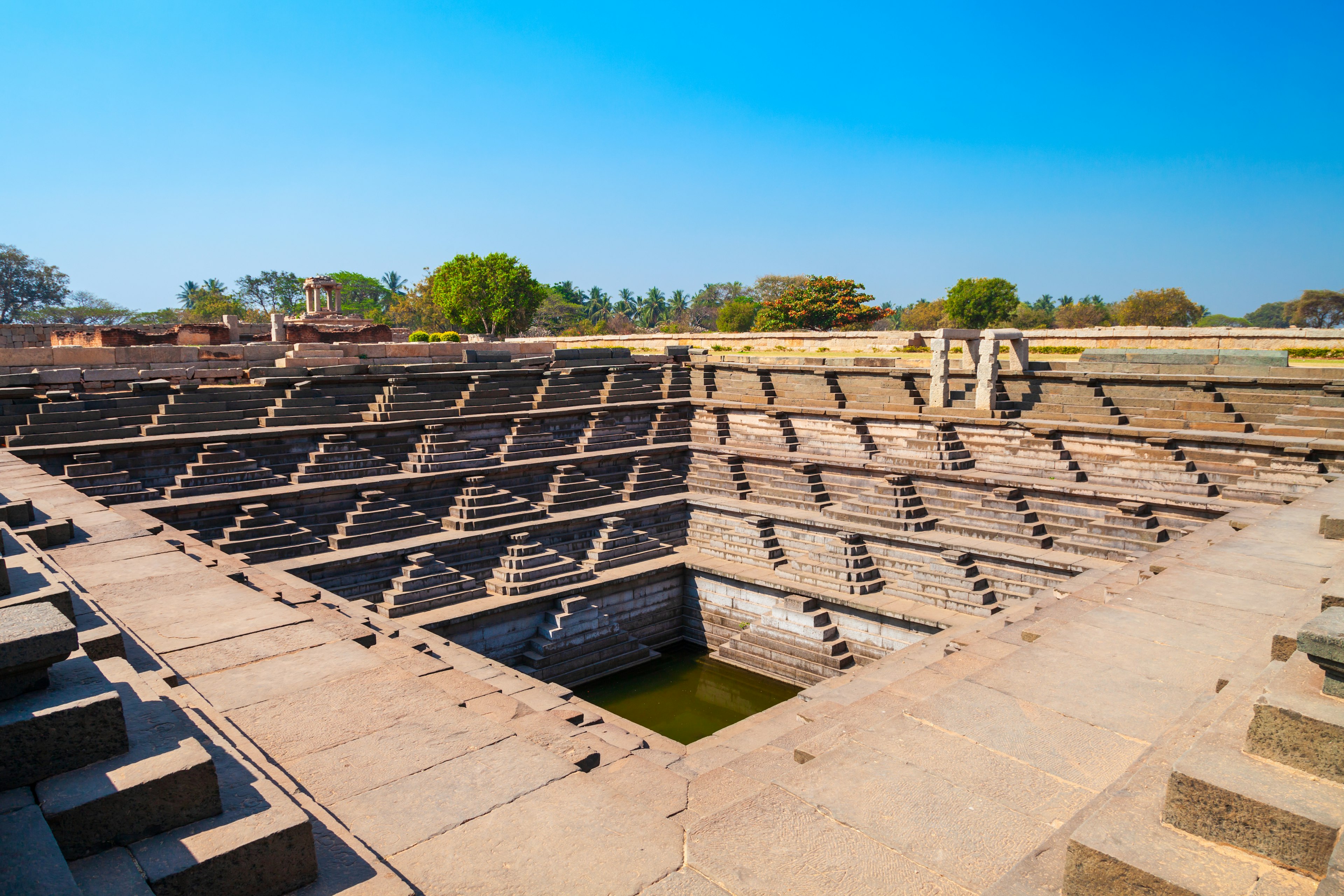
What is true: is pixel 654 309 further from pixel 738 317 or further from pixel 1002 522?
pixel 1002 522

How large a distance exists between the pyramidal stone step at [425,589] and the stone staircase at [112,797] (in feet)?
26.5

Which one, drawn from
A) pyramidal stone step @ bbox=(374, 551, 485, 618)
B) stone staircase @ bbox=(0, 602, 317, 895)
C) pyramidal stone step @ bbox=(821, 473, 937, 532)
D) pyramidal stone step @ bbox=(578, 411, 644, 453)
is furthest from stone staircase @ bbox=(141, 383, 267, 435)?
stone staircase @ bbox=(0, 602, 317, 895)

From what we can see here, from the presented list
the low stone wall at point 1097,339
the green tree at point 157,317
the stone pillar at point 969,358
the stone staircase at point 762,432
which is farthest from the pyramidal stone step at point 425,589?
the green tree at point 157,317

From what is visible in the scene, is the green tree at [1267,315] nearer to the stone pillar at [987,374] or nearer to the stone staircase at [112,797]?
the stone pillar at [987,374]

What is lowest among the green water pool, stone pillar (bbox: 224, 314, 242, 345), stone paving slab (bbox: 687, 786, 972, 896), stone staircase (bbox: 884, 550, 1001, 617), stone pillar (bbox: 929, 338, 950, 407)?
the green water pool

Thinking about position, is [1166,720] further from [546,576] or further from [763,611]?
[546,576]

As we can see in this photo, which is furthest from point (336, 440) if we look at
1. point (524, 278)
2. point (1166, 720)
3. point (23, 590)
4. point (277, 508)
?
point (524, 278)

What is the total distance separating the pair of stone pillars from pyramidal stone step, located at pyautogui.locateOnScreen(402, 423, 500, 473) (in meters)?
8.87

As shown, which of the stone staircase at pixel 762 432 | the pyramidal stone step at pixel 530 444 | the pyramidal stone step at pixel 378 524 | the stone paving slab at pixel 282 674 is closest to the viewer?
the stone paving slab at pixel 282 674

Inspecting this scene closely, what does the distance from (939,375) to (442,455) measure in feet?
32.2

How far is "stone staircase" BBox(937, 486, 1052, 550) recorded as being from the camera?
38.1 ft

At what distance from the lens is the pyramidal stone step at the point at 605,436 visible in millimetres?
16188

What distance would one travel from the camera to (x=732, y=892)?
296 centimetres

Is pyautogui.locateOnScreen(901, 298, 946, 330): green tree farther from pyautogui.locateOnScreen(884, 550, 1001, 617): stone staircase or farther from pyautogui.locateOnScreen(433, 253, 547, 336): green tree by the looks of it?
pyautogui.locateOnScreen(884, 550, 1001, 617): stone staircase
